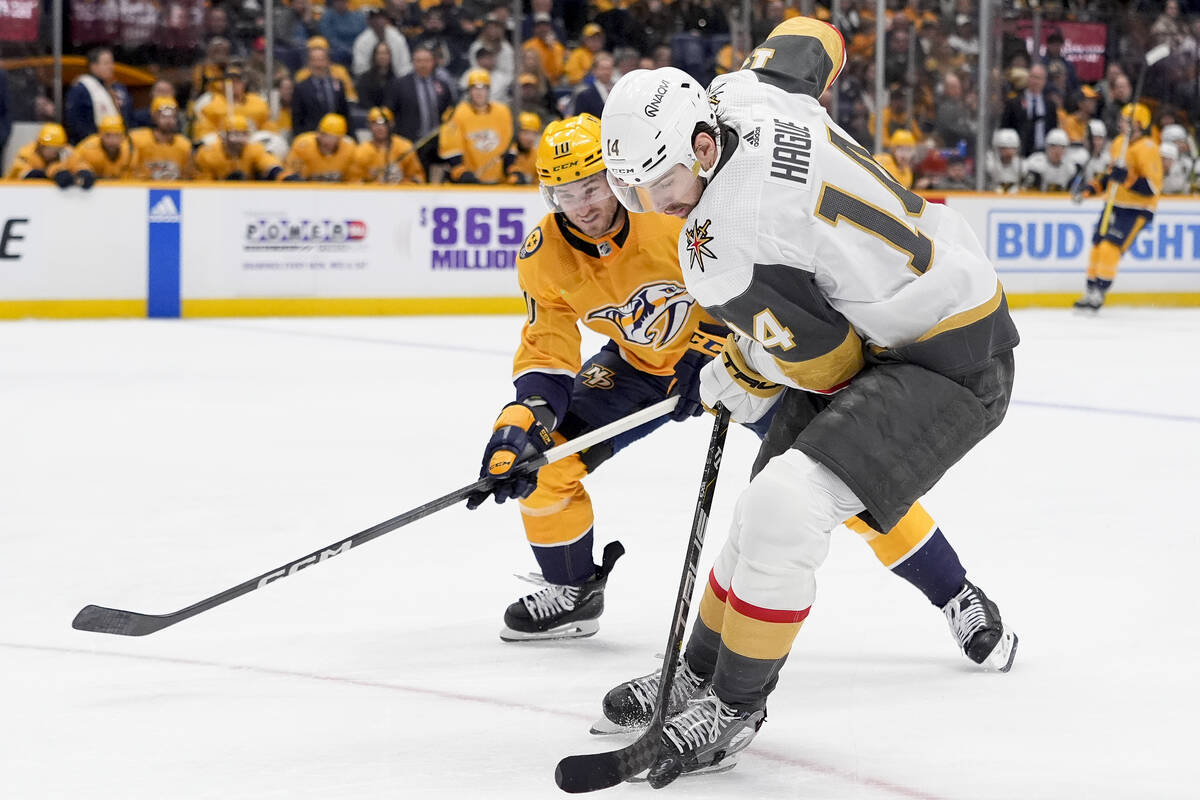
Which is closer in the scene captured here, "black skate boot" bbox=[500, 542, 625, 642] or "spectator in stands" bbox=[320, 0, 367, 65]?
"black skate boot" bbox=[500, 542, 625, 642]

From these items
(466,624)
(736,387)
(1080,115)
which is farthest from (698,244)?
(1080,115)

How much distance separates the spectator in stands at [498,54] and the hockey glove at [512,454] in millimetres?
8858

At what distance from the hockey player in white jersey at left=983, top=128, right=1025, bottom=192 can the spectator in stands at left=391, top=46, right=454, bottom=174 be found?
4288 millimetres

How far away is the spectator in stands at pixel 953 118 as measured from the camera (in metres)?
12.1

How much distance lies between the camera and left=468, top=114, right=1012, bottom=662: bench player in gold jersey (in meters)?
2.98

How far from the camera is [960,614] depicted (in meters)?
2.91

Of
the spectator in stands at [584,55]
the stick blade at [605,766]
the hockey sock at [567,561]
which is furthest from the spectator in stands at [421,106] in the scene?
the stick blade at [605,766]

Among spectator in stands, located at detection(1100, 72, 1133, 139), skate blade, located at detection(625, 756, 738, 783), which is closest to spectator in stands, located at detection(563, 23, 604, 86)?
spectator in stands, located at detection(1100, 72, 1133, 139)

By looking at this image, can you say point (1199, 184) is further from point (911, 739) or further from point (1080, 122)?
point (911, 739)

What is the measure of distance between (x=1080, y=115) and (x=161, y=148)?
7286mm

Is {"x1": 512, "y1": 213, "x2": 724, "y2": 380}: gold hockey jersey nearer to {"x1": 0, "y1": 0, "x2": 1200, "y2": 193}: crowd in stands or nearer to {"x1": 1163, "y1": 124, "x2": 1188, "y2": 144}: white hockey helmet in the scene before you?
{"x1": 0, "y1": 0, "x2": 1200, "y2": 193}: crowd in stands

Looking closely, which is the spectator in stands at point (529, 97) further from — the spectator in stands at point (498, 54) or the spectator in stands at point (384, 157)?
the spectator in stands at point (384, 157)

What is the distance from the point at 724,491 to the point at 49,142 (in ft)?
22.5

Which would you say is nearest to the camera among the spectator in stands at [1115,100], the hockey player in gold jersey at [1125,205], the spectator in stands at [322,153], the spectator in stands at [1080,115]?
the spectator in stands at [322,153]
